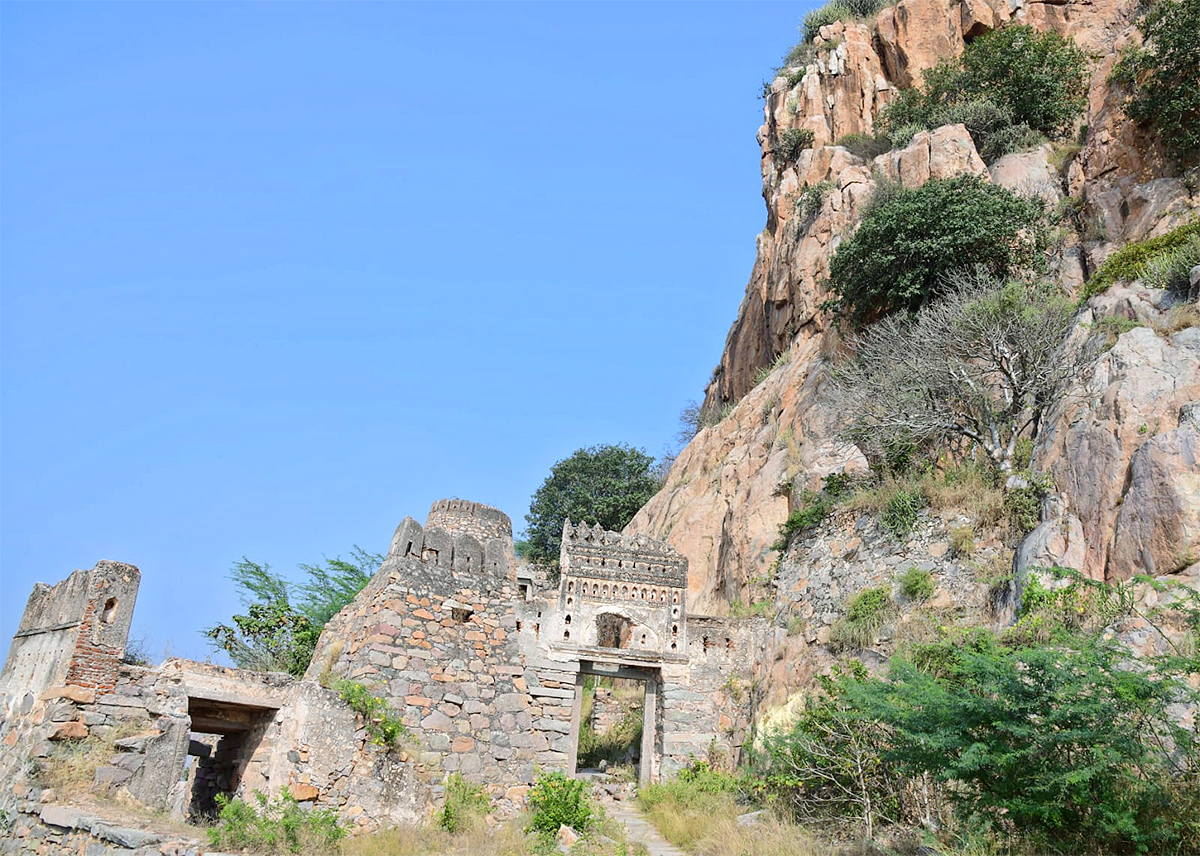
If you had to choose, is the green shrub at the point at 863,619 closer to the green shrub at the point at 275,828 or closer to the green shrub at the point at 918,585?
the green shrub at the point at 918,585

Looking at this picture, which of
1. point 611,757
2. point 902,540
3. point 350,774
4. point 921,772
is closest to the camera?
point 921,772

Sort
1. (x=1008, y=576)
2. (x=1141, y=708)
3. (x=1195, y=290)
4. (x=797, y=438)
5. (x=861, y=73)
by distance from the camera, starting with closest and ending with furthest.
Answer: (x=1141, y=708)
(x=1008, y=576)
(x=1195, y=290)
(x=797, y=438)
(x=861, y=73)

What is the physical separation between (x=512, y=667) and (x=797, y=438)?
10893mm

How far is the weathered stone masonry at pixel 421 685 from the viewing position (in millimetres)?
11320

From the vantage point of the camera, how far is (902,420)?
17.0m

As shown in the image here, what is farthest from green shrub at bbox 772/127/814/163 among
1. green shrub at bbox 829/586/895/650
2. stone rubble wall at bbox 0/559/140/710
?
stone rubble wall at bbox 0/559/140/710

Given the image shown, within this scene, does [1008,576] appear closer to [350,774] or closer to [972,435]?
[972,435]

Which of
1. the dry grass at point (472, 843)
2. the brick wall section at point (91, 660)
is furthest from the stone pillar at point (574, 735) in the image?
the brick wall section at point (91, 660)

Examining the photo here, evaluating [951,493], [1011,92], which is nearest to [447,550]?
[951,493]

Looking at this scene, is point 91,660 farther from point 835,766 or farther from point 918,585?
point 918,585

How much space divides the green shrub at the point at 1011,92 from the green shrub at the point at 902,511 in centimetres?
1371

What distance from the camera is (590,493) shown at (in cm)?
3597

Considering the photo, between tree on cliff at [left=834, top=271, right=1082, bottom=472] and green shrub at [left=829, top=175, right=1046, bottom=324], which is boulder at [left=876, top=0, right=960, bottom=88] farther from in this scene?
tree on cliff at [left=834, top=271, right=1082, bottom=472]

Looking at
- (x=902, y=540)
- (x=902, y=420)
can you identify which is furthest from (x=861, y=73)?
(x=902, y=540)
